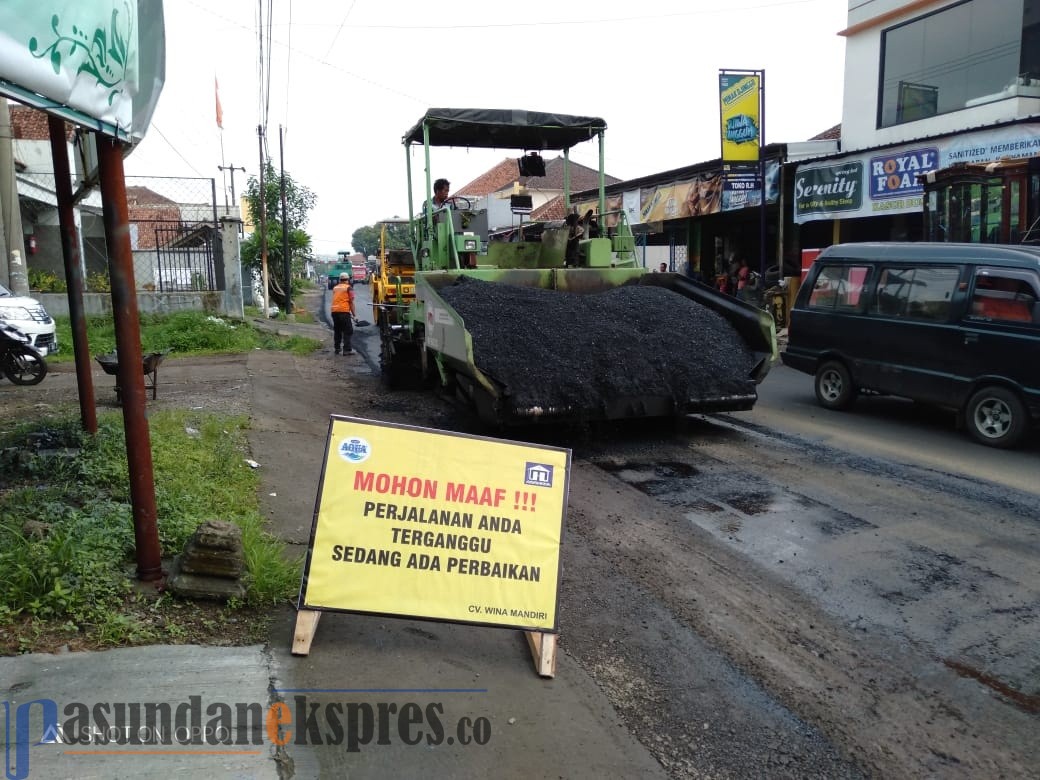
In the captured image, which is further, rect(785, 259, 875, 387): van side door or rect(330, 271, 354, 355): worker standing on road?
rect(330, 271, 354, 355): worker standing on road

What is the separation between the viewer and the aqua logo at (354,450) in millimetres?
3414

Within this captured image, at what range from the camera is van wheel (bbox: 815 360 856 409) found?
351 inches

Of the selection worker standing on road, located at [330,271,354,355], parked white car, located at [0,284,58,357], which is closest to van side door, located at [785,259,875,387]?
worker standing on road, located at [330,271,354,355]

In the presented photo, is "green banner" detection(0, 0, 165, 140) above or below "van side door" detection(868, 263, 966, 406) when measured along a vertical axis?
above

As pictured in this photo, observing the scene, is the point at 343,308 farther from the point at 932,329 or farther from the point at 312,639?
the point at 312,639

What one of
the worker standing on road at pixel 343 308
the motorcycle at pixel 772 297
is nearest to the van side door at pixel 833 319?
the motorcycle at pixel 772 297

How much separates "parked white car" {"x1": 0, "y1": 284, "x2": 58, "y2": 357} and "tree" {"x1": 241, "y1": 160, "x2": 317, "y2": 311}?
13910 millimetres

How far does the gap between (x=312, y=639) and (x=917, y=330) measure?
7.05 metres

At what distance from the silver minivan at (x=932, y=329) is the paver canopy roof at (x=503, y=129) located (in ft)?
11.1

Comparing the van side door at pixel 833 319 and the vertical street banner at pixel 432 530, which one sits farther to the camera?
the van side door at pixel 833 319

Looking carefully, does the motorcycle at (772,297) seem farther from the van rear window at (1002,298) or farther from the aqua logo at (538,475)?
the aqua logo at (538,475)

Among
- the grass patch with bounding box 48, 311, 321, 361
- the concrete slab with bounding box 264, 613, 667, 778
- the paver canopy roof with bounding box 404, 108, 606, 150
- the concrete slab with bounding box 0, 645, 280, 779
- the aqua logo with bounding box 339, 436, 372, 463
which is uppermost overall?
the paver canopy roof with bounding box 404, 108, 606, 150

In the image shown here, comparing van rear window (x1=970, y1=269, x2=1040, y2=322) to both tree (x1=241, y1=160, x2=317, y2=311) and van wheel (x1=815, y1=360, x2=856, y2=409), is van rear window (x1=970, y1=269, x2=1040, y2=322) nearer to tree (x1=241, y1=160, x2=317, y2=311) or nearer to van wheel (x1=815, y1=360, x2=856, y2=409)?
van wheel (x1=815, y1=360, x2=856, y2=409)

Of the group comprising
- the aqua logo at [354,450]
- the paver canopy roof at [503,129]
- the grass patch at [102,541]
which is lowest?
the grass patch at [102,541]
